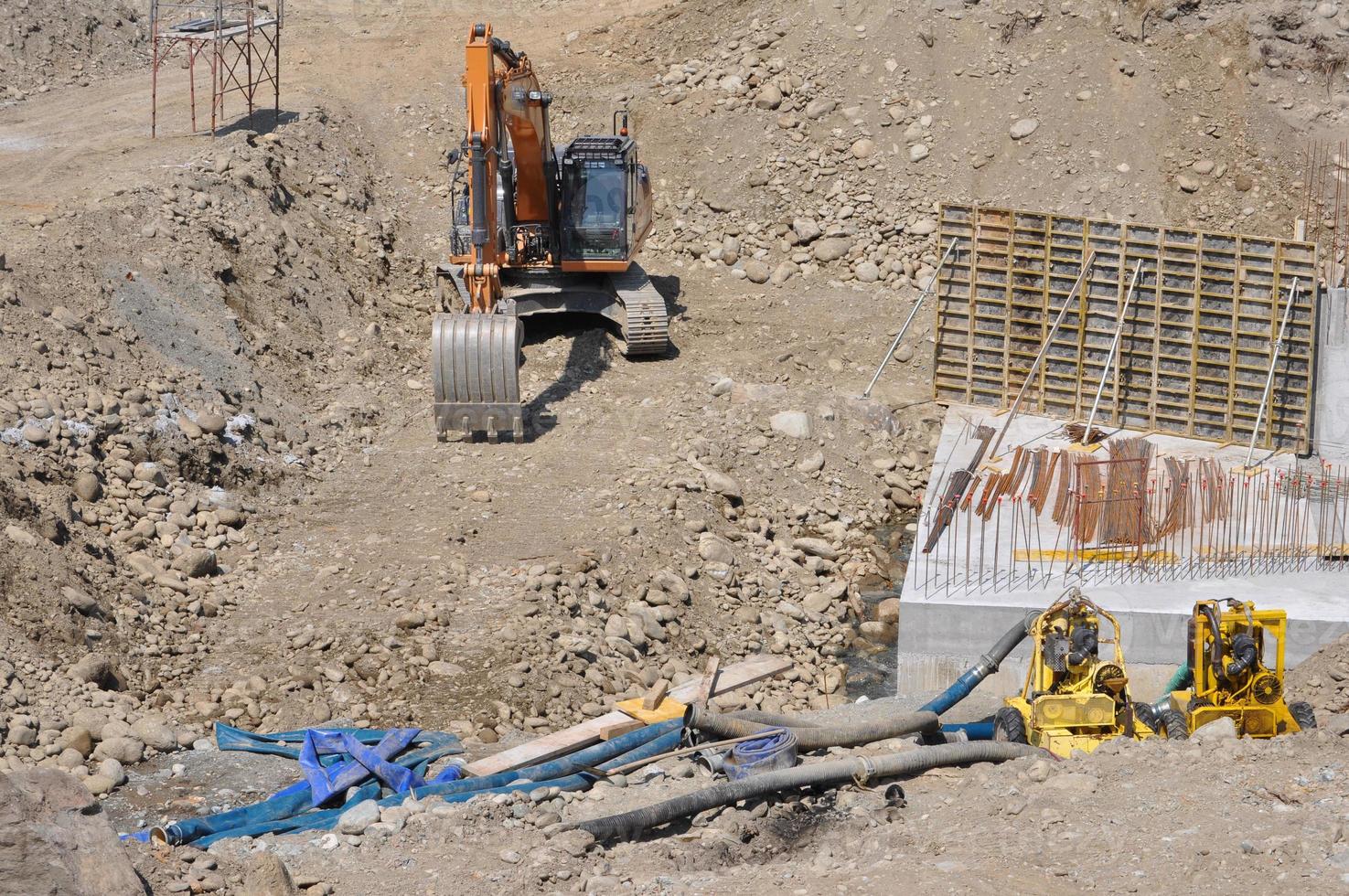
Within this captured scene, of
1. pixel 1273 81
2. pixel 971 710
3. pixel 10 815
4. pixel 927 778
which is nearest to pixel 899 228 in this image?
pixel 1273 81

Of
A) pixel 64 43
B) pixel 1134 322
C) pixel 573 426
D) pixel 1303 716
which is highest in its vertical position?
pixel 64 43

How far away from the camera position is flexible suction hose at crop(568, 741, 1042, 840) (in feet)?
35.2

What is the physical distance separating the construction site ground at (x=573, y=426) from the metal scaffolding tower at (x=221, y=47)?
0.53 metres

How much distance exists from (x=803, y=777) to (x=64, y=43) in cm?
2434

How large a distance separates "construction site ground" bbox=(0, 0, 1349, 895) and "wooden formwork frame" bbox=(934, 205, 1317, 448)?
1349 mm

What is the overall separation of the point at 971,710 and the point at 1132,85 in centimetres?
Result: 1438

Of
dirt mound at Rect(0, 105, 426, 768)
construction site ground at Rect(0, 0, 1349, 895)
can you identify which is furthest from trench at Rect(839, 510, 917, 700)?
dirt mound at Rect(0, 105, 426, 768)

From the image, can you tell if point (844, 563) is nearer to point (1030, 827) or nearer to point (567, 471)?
point (567, 471)

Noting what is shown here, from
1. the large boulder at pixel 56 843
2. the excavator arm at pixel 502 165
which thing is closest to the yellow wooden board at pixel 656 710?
the large boulder at pixel 56 843

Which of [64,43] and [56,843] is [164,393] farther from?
[64,43]

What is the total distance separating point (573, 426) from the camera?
64.0ft

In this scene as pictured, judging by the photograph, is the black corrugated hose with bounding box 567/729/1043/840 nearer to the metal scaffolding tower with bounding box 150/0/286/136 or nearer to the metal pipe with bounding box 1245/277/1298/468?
the metal pipe with bounding box 1245/277/1298/468

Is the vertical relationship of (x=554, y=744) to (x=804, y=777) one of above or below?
below

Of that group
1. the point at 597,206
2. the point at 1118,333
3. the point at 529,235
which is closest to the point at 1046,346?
the point at 1118,333
